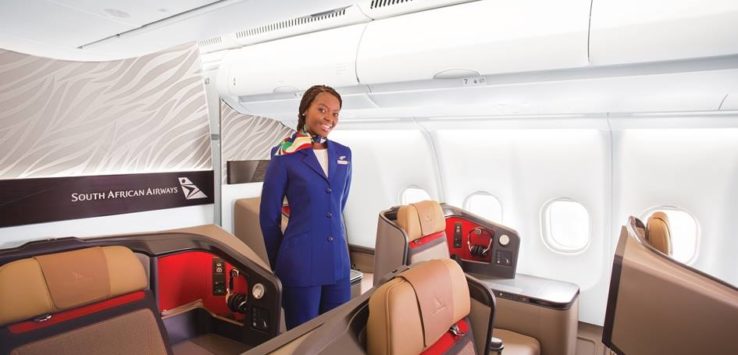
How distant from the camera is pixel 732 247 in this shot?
3439mm

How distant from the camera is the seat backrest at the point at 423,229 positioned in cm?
338

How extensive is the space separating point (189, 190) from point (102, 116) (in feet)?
3.31

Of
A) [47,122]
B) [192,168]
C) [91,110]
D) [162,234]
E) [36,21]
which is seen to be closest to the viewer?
[36,21]

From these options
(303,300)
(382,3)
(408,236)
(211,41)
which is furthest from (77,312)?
(211,41)

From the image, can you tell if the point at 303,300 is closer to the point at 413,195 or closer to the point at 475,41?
the point at 475,41

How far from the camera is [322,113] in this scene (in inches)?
87.9

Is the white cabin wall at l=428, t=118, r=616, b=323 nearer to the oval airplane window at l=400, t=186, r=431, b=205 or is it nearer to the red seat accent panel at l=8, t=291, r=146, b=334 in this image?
the oval airplane window at l=400, t=186, r=431, b=205

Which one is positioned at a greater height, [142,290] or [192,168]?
[192,168]

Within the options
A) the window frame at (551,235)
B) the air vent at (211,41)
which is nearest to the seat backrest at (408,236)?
the window frame at (551,235)

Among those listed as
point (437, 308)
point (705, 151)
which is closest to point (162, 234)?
point (437, 308)

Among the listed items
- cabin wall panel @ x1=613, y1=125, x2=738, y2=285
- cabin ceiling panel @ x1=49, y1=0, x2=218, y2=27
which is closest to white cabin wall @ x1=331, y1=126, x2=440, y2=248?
cabin wall panel @ x1=613, y1=125, x2=738, y2=285

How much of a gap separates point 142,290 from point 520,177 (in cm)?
377

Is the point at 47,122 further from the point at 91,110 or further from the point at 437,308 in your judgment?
the point at 437,308

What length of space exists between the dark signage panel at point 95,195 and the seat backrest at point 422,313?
9.74ft
